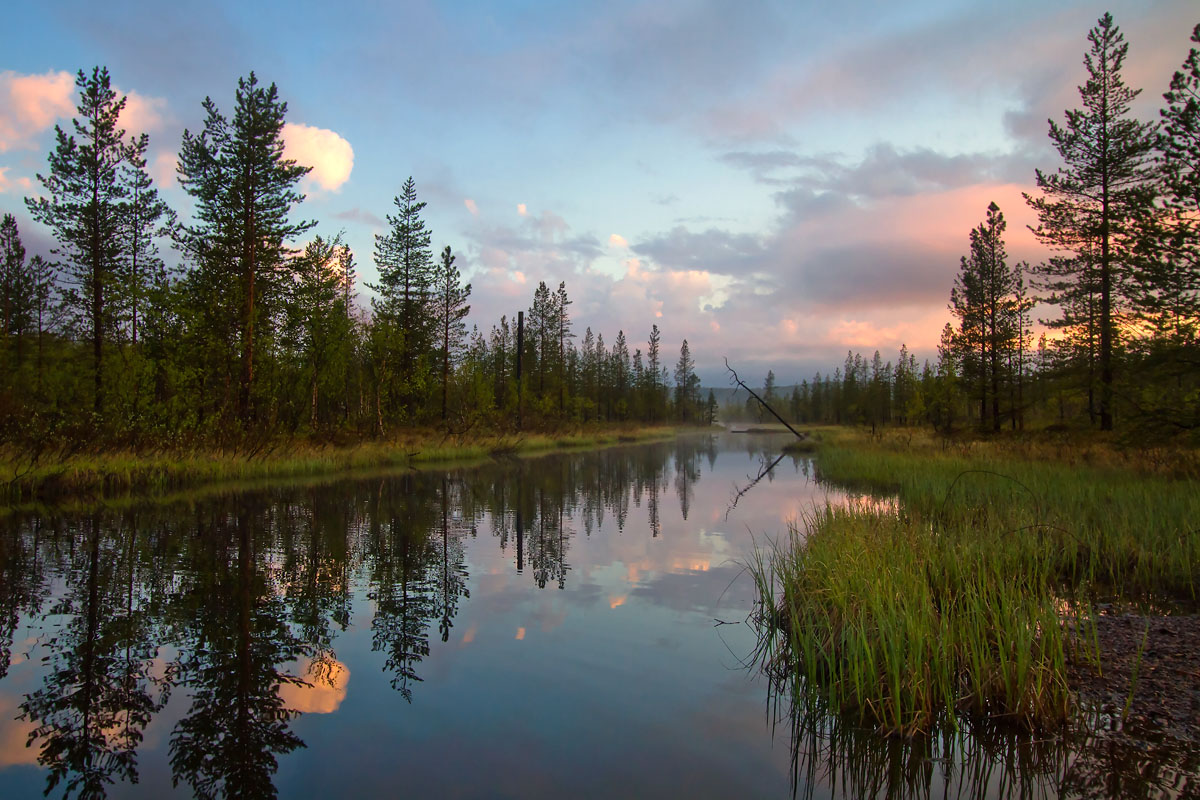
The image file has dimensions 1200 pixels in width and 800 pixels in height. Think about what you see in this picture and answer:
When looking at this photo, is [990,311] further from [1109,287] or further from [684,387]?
[684,387]

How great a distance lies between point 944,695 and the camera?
3736mm

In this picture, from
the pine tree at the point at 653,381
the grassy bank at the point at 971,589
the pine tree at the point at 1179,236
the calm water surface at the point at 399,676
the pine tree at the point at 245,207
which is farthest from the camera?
the pine tree at the point at 653,381

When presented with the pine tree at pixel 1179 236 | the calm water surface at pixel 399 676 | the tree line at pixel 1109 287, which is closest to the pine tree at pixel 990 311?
the tree line at pixel 1109 287

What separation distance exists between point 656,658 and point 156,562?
727 cm

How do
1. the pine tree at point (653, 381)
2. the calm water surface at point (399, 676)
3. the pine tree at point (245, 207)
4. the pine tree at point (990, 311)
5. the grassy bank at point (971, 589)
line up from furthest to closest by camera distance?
the pine tree at point (653, 381) < the pine tree at point (990, 311) < the pine tree at point (245, 207) < the grassy bank at point (971, 589) < the calm water surface at point (399, 676)

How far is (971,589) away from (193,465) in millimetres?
18894

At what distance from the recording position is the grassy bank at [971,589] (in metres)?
3.88

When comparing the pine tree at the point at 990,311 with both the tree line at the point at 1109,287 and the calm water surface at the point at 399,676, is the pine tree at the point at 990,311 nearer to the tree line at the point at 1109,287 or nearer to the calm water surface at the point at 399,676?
the tree line at the point at 1109,287

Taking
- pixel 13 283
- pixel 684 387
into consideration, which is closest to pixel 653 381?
pixel 684 387

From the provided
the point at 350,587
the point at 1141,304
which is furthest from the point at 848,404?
the point at 350,587

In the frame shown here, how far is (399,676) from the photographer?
511 cm

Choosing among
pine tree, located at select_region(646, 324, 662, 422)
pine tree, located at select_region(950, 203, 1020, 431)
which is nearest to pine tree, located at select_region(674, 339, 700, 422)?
pine tree, located at select_region(646, 324, 662, 422)

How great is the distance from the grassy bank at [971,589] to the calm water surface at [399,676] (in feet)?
1.11

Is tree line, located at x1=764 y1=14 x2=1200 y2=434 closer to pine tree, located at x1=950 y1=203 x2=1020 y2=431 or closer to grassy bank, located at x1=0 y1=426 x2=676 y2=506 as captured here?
pine tree, located at x1=950 y1=203 x2=1020 y2=431
